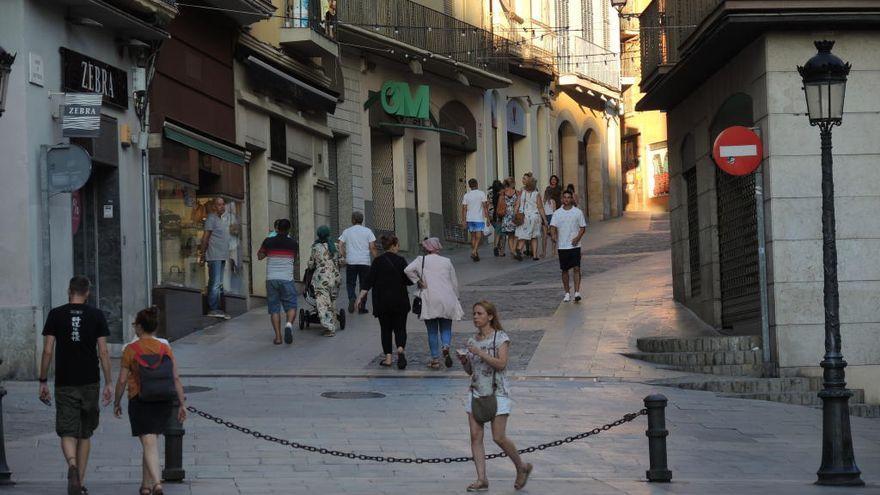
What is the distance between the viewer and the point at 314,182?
105ft

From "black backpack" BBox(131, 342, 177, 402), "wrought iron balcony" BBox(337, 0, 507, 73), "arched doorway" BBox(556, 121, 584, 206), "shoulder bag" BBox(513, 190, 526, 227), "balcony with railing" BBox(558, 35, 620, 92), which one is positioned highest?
"balcony with railing" BBox(558, 35, 620, 92)

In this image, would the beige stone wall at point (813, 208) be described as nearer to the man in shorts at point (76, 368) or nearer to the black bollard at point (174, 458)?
the black bollard at point (174, 458)

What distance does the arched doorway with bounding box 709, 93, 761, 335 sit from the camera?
68.5 feet

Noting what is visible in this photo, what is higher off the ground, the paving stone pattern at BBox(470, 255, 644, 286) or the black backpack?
the paving stone pattern at BBox(470, 255, 644, 286)

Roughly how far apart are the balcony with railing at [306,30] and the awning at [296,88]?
740 mm

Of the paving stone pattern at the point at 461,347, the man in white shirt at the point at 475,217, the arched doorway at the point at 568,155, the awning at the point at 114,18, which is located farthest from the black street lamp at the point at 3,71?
the arched doorway at the point at 568,155

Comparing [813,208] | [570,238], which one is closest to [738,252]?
[813,208]

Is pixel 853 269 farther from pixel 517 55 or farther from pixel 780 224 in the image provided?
pixel 517 55

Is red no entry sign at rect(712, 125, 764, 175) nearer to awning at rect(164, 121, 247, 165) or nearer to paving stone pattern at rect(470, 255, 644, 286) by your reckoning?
awning at rect(164, 121, 247, 165)

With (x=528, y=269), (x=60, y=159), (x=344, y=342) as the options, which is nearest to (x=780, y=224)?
(x=344, y=342)

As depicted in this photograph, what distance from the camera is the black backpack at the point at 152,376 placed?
11.0 metres

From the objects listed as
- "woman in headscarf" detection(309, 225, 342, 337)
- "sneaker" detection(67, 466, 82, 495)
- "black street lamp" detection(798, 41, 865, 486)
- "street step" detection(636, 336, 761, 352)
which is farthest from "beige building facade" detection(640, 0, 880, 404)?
"sneaker" detection(67, 466, 82, 495)

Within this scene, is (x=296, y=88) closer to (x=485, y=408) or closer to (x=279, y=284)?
(x=279, y=284)

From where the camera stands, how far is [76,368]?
37.0 ft
